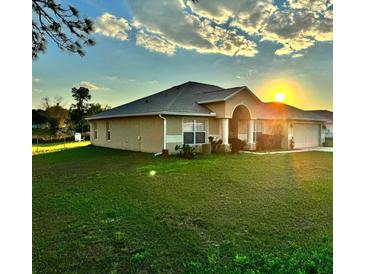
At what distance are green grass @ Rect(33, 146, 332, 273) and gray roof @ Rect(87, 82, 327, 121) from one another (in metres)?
4.59

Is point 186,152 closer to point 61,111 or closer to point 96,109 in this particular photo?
point 61,111

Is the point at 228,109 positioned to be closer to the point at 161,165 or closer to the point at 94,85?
the point at 161,165

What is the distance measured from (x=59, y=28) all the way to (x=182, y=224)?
286cm

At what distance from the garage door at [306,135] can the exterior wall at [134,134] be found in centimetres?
733

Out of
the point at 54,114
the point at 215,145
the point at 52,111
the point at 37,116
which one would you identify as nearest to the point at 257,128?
the point at 215,145

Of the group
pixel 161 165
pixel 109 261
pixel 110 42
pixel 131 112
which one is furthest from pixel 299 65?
pixel 131 112

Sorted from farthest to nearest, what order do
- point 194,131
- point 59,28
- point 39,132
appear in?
1. point 194,131
2. point 39,132
3. point 59,28

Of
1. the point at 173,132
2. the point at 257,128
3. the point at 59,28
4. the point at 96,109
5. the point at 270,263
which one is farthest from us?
the point at 96,109

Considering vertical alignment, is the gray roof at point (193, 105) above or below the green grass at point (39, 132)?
above

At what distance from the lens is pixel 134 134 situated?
1085 cm

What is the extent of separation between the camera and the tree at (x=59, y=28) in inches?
124

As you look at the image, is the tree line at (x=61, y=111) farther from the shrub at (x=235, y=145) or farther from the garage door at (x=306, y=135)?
the garage door at (x=306, y=135)

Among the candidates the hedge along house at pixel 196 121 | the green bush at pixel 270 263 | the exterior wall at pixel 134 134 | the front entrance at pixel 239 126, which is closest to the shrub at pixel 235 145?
the hedge along house at pixel 196 121

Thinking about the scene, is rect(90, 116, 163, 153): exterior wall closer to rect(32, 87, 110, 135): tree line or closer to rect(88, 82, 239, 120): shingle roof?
rect(88, 82, 239, 120): shingle roof
